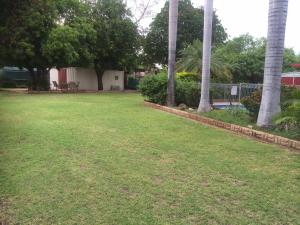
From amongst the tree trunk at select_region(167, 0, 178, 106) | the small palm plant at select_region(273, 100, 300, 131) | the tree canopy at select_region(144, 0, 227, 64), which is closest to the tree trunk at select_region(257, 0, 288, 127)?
the small palm plant at select_region(273, 100, 300, 131)

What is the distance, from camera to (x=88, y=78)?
102 ft

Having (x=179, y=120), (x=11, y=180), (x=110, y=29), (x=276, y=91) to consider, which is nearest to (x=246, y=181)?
(x=11, y=180)

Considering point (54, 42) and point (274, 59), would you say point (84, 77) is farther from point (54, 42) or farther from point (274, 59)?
point (274, 59)

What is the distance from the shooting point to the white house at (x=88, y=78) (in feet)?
100

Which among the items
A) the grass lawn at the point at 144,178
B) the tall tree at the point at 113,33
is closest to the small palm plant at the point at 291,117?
the grass lawn at the point at 144,178

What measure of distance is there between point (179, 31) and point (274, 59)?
2502 cm

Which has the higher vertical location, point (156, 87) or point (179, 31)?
point (179, 31)

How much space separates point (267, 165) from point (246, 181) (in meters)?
1.03

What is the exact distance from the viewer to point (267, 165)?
555 centimetres

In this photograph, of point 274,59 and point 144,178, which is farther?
point 274,59

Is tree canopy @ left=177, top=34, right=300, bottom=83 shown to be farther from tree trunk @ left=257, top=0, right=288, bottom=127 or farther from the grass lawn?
the grass lawn

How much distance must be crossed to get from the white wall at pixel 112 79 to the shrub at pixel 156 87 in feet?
52.1

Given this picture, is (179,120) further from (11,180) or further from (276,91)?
(11,180)

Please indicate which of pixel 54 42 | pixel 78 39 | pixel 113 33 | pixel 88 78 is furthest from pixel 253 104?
pixel 88 78
